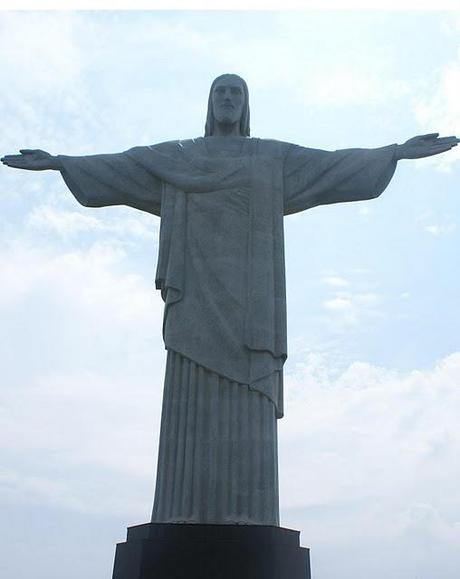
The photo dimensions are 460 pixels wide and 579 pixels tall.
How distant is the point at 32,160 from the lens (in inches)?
429

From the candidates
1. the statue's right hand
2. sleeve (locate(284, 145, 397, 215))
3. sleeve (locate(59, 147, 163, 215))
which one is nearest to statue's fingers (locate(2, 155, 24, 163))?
the statue's right hand

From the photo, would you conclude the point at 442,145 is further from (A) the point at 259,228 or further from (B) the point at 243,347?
(B) the point at 243,347

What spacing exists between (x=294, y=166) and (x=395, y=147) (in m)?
1.47

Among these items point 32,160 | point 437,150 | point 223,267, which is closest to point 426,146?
point 437,150

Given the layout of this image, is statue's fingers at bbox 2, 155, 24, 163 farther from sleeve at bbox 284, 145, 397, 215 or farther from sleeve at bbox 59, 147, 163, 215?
Result: sleeve at bbox 284, 145, 397, 215

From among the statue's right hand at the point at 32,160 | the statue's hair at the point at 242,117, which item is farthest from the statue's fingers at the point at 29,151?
the statue's hair at the point at 242,117

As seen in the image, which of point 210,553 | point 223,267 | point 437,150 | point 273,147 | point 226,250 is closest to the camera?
point 210,553

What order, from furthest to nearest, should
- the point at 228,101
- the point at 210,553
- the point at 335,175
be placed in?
the point at 228,101, the point at 335,175, the point at 210,553

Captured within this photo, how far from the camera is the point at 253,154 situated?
35.6 feet

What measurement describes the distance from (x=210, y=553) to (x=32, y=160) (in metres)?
6.07

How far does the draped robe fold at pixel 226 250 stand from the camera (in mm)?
9180

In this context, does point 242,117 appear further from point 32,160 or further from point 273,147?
Result: point 32,160

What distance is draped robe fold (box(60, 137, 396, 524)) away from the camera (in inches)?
361

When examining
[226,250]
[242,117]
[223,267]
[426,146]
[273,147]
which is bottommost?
[223,267]
